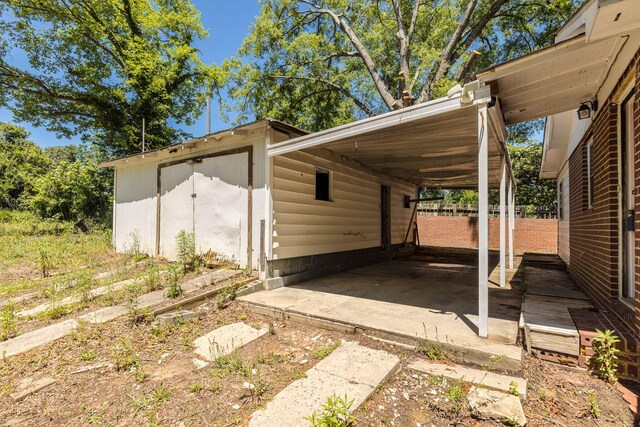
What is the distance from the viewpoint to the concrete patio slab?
2.73 m

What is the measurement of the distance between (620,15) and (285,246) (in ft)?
15.6

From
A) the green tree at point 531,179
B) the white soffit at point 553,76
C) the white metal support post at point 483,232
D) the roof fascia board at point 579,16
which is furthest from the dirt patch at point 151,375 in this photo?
the green tree at point 531,179

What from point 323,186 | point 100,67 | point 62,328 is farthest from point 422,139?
point 100,67

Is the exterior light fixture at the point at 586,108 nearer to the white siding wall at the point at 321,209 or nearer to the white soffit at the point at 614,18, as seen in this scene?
the white soffit at the point at 614,18

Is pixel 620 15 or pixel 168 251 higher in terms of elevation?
pixel 620 15

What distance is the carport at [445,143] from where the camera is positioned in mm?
2912

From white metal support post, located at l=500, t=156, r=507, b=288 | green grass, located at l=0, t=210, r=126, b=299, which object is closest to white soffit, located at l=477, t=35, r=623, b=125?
white metal support post, located at l=500, t=156, r=507, b=288

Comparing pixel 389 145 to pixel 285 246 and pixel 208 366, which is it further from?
pixel 208 366

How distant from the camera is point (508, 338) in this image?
9.25ft

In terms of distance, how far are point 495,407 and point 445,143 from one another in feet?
12.4

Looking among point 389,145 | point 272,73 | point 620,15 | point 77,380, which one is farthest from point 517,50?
point 77,380

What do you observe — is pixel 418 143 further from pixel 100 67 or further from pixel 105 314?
pixel 100 67

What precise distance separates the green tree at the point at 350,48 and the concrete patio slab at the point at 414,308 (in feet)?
29.4

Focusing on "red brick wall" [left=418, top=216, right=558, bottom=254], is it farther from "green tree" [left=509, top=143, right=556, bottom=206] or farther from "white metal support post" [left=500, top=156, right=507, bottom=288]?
"white metal support post" [left=500, top=156, right=507, bottom=288]
